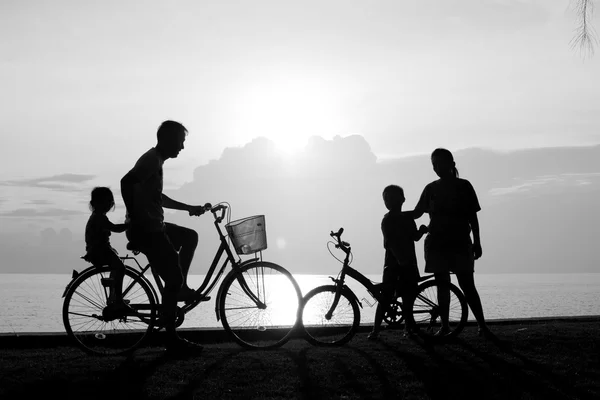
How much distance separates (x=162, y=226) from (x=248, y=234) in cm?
97

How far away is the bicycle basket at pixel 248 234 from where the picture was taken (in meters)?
6.71

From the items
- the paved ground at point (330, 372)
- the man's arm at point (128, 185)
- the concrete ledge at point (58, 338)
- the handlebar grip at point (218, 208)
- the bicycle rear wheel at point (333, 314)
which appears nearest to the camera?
the paved ground at point (330, 372)

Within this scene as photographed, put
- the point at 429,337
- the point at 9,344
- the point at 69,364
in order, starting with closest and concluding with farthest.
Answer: the point at 69,364 < the point at 429,337 < the point at 9,344

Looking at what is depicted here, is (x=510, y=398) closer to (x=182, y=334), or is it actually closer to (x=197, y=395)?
(x=197, y=395)

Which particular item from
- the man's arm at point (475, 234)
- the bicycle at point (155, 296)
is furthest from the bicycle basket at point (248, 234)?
the man's arm at point (475, 234)

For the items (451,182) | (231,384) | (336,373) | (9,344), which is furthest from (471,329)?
(9,344)

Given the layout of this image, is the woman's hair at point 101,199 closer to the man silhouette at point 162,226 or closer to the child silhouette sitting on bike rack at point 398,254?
the man silhouette at point 162,226

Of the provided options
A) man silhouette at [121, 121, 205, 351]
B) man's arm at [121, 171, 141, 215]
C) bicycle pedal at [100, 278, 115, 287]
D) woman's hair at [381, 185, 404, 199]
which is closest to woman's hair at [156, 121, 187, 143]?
man silhouette at [121, 121, 205, 351]

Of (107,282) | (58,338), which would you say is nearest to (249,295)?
(107,282)

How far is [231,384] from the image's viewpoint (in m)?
5.30

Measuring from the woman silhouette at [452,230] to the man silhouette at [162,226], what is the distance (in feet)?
Result: 9.94

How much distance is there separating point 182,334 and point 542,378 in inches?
186

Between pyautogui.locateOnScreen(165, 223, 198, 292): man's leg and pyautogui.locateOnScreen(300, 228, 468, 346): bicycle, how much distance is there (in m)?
1.48

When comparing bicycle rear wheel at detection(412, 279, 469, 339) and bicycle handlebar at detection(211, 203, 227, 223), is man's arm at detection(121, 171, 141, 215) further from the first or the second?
bicycle rear wheel at detection(412, 279, 469, 339)
